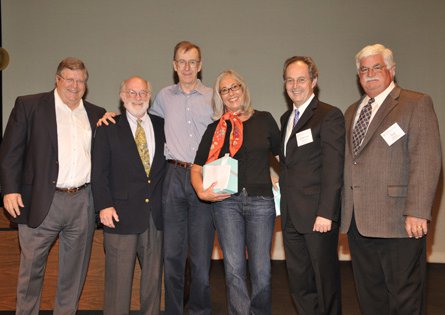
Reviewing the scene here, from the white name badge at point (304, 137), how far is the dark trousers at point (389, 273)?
1.99ft

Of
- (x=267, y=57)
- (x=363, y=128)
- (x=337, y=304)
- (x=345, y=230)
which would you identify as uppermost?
(x=267, y=57)

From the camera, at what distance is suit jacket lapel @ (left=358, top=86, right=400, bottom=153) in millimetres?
2746

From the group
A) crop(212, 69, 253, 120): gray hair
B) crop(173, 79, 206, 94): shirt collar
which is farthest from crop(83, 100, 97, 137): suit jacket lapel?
crop(212, 69, 253, 120): gray hair

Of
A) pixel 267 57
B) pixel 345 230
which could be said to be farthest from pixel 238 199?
pixel 267 57

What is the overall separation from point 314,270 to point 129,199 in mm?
1329

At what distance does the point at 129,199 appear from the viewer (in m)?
3.15

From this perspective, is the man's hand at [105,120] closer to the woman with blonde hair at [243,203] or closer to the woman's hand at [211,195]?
the woman with blonde hair at [243,203]

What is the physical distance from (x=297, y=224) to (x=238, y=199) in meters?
0.42

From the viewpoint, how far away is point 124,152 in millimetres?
3152

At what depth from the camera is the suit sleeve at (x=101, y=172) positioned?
308 cm

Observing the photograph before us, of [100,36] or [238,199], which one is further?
[100,36]

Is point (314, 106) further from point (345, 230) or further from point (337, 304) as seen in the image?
point (337, 304)

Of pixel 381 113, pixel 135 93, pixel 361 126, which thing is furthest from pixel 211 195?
pixel 381 113

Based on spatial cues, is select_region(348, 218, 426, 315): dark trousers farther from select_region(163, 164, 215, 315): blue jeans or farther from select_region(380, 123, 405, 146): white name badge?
select_region(163, 164, 215, 315): blue jeans
